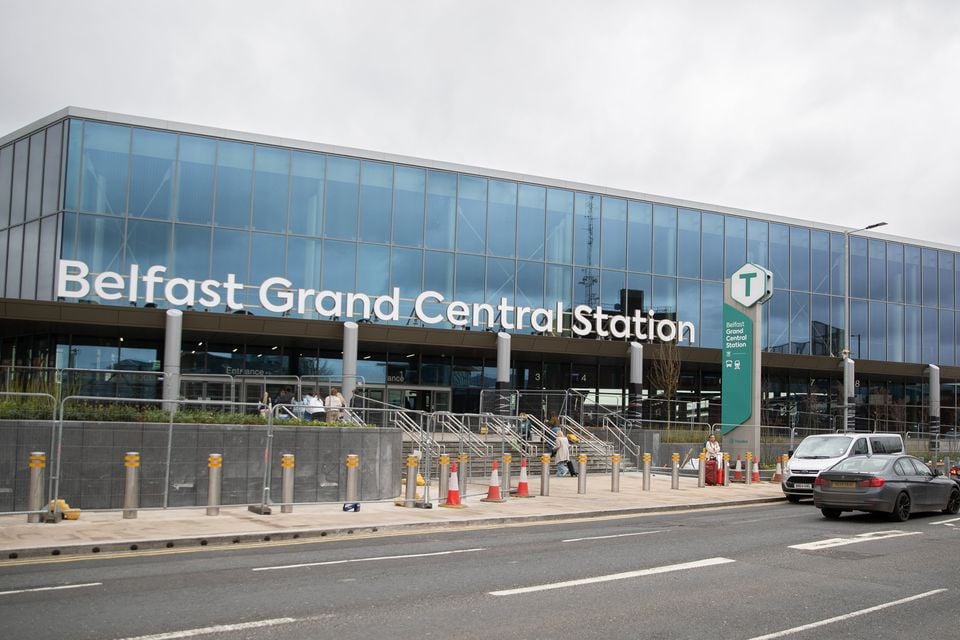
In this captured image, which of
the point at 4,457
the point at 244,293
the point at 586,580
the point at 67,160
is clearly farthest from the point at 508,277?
the point at 586,580

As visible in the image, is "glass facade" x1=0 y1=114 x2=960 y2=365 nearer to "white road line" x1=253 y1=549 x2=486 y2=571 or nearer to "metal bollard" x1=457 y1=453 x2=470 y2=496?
"metal bollard" x1=457 y1=453 x2=470 y2=496

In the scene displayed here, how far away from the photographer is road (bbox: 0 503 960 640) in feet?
26.8

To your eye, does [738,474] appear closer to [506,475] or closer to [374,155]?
[506,475]

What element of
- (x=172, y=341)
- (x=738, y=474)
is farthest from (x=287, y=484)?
(x=172, y=341)

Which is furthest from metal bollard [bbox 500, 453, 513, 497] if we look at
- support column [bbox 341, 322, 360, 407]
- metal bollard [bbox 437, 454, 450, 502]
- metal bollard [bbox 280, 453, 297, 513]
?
support column [bbox 341, 322, 360, 407]

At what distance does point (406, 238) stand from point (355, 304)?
3784 mm

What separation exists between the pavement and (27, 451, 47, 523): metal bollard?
0.16 m

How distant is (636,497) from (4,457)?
14443 mm

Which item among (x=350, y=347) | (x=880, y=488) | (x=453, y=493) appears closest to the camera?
(x=880, y=488)

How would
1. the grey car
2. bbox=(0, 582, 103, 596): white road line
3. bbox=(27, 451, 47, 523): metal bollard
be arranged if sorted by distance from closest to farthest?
bbox=(0, 582, 103, 596): white road line → bbox=(27, 451, 47, 523): metal bollard → the grey car

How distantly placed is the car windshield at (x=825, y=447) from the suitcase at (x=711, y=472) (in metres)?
3.90

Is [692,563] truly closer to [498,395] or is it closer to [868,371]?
[498,395]

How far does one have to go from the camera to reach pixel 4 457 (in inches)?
603

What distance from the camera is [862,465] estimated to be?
18.4 m
